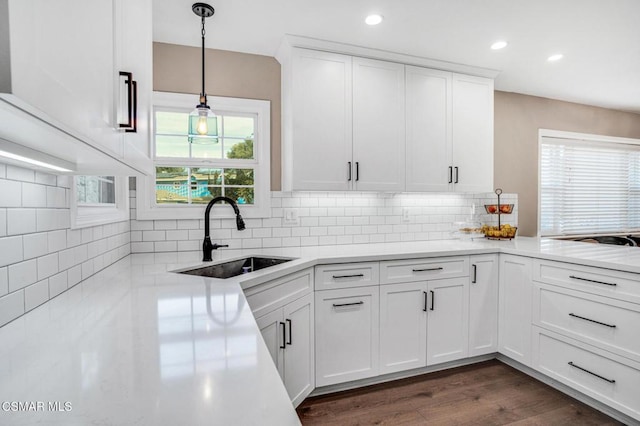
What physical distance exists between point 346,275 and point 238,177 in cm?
120

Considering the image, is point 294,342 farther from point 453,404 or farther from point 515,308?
point 515,308

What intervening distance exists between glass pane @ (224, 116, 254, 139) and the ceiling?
0.53 m

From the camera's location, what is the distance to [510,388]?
2342 mm

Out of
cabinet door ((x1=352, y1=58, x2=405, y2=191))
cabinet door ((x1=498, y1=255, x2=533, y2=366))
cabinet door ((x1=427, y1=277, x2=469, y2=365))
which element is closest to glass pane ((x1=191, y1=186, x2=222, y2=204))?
cabinet door ((x1=352, y1=58, x2=405, y2=191))

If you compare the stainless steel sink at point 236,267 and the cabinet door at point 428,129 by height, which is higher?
the cabinet door at point 428,129

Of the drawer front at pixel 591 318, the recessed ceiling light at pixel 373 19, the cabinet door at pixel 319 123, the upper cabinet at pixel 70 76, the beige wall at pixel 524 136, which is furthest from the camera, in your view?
the beige wall at pixel 524 136

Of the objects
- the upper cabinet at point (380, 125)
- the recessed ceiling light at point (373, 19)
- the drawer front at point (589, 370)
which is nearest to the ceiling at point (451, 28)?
the recessed ceiling light at point (373, 19)

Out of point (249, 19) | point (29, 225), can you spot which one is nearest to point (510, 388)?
point (29, 225)

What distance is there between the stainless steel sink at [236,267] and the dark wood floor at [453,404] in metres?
0.94

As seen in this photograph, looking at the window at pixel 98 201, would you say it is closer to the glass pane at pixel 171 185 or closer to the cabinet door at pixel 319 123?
the glass pane at pixel 171 185

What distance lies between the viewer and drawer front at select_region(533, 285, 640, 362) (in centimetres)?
191

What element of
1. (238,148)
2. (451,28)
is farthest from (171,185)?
(451,28)

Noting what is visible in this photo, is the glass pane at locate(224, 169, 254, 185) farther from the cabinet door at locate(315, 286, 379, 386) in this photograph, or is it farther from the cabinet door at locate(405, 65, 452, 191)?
the cabinet door at locate(405, 65, 452, 191)

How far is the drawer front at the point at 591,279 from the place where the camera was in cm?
192
